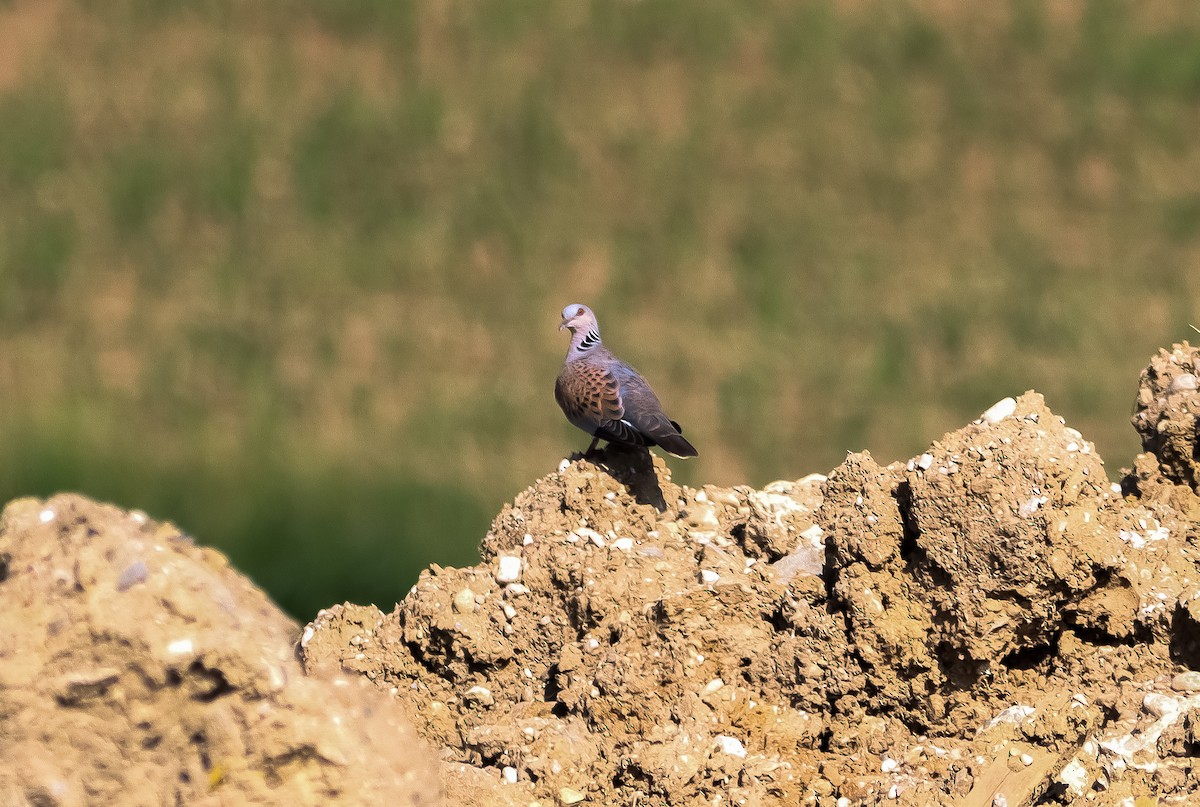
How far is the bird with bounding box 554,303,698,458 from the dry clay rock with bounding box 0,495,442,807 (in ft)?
5.88

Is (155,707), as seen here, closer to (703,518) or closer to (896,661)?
(896,661)

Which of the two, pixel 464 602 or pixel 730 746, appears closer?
pixel 730 746

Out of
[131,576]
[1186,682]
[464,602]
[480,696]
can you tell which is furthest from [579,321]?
[131,576]

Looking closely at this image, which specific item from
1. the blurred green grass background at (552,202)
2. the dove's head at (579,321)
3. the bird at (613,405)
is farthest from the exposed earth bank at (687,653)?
the blurred green grass background at (552,202)

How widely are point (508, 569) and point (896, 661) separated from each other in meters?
0.99

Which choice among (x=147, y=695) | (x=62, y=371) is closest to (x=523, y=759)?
(x=147, y=695)

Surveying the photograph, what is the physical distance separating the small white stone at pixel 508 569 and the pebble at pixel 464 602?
92 mm

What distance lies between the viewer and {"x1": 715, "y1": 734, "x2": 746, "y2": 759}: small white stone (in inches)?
139

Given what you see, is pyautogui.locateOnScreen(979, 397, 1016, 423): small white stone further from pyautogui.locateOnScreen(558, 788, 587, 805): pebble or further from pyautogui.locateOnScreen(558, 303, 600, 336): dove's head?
pyautogui.locateOnScreen(558, 303, 600, 336): dove's head

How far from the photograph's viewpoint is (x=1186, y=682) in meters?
3.46

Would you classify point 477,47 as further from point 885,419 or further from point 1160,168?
point 1160,168

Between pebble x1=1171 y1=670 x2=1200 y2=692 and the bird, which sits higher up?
the bird

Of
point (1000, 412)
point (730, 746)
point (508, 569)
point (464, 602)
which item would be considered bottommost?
point (730, 746)

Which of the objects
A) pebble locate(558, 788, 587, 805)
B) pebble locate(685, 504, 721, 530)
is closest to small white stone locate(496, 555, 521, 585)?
pebble locate(685, 504, 721, 530)
